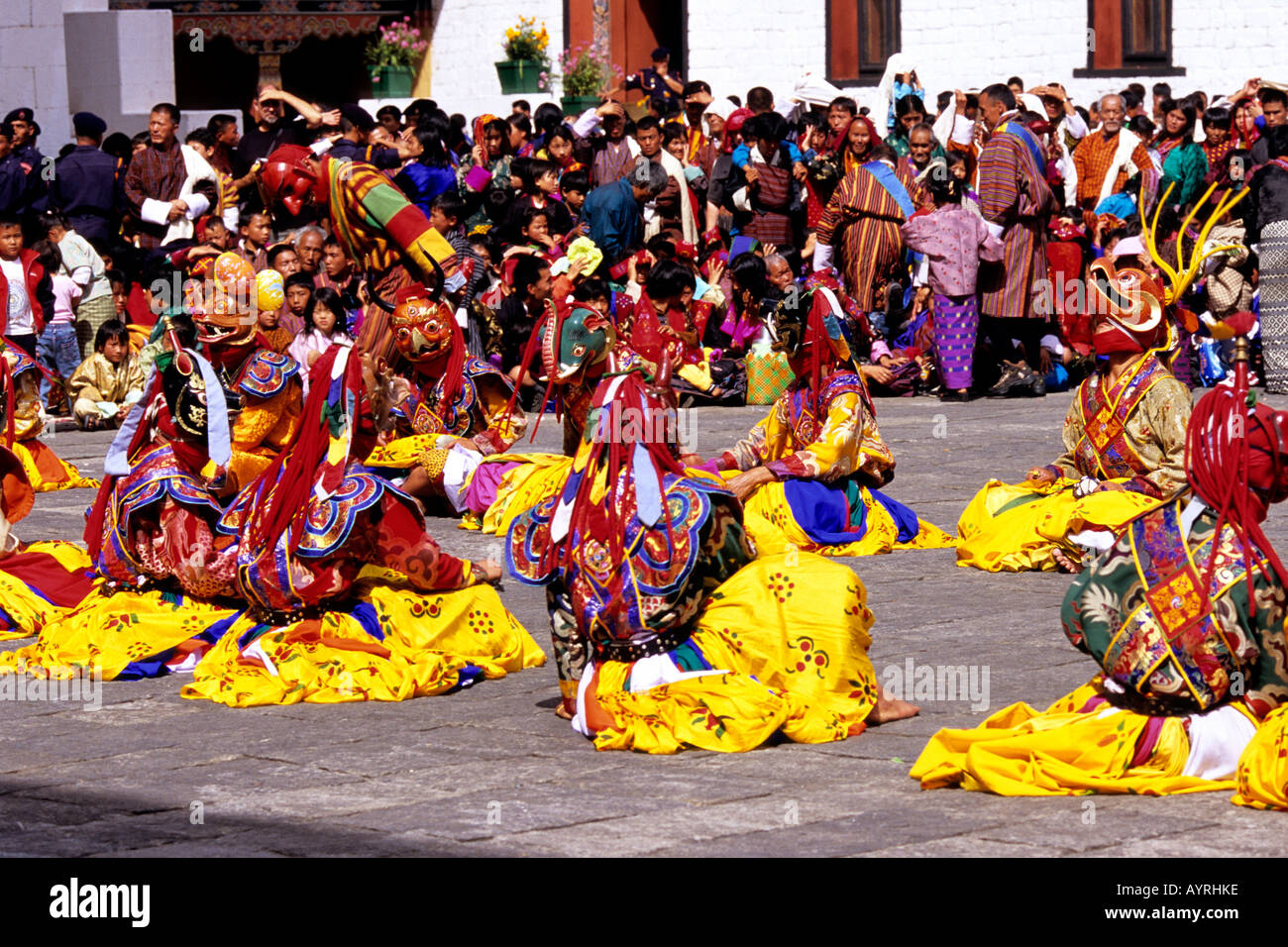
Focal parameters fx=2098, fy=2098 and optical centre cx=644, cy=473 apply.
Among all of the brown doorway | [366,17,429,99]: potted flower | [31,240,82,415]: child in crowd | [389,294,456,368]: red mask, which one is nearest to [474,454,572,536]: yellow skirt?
[389,294,456,368]: red mask

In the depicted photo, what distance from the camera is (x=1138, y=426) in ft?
27.5

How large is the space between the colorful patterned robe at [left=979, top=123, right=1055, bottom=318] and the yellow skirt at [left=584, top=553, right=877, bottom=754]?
29.2 feet

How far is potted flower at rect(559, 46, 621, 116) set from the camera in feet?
74.0

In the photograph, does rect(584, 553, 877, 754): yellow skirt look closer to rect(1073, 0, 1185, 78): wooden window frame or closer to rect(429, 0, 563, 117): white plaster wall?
rect(1073, 0, 1185, 78): wooden window frame

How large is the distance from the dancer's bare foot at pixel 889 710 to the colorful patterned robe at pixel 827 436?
291cm

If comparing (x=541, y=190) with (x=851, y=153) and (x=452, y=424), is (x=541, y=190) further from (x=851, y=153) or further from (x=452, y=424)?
(x=452, y=424)

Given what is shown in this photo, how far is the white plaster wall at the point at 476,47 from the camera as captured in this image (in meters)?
23.9

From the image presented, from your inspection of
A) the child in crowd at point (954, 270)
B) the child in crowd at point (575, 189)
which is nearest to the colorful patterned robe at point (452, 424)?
the child in crowd at point (954, 270)

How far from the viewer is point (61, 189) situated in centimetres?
1588

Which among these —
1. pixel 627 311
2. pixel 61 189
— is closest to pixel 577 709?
pixel 627 311

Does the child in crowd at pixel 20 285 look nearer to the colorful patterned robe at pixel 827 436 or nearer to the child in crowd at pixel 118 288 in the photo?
the child in crowd at pixel 118 288

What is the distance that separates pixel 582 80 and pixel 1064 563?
1496cm

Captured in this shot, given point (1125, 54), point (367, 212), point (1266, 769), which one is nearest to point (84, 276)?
point (367, 212)

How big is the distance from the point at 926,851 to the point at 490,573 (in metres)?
3.22
